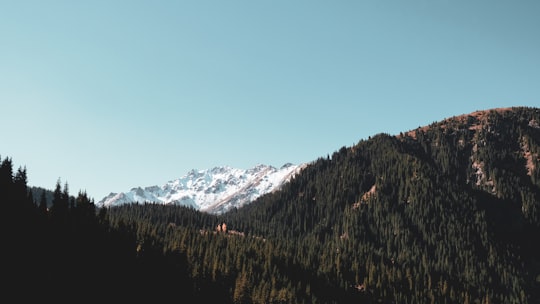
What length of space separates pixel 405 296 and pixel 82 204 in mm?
119306

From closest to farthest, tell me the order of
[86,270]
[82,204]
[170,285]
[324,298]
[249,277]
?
[86,270] < [82,204] < [170,285] < [249,277] < [324,298]

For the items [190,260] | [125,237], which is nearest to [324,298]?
[190,260]

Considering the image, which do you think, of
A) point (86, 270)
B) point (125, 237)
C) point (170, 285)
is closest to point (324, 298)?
point (170, 285)

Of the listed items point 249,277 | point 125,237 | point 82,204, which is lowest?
point 249,277

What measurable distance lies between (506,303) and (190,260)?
141 m

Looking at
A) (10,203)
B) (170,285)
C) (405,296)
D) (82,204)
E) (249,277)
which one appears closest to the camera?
(10,203)

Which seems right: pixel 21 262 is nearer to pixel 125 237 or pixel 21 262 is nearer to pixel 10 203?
pixel 10 203

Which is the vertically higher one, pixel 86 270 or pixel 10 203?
pixel 10 203

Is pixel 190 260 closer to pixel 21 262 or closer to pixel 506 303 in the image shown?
pixel 21 262

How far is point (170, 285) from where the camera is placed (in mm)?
117938

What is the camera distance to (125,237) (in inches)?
4719

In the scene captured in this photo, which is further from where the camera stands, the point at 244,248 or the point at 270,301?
the point at 244,248

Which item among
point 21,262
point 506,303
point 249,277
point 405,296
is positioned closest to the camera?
point 21,262

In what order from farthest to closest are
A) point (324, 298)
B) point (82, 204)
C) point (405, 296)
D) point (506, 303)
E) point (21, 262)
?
point (506, 303) → point (405, 296) → point (324, 298) → point (82, 204) → point (21, 262)
